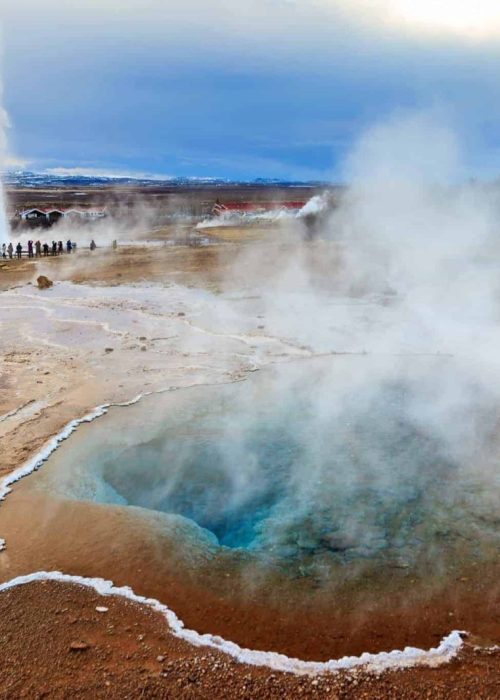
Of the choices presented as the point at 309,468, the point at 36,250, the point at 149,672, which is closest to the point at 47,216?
the point at 36,250

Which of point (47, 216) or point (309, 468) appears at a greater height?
point (47, 216)

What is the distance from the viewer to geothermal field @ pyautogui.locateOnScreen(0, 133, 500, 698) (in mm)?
3844

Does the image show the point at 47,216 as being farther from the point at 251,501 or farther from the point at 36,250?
the point at 251,501

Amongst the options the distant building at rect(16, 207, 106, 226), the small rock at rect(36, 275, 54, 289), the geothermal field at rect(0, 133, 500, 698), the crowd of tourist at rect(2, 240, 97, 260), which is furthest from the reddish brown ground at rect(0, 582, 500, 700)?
the distant building at rect(16, 207, 106, 226)

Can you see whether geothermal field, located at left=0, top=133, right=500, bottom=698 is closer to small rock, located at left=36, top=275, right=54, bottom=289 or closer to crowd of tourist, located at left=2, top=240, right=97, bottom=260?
small rock, located at left=36, top=275, right=54, bottom=289

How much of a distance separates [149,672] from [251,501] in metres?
2.36

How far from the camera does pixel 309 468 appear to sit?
21.2 ft

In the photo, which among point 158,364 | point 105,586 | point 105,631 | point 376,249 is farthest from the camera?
point 376,249

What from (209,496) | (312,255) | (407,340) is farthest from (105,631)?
(312,255)

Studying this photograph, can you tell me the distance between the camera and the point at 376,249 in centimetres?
2211

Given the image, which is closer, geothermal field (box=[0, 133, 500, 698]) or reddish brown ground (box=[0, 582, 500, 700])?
reddish brown ground (box=[0, 582, 500, 700])

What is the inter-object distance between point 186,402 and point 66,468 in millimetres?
2248

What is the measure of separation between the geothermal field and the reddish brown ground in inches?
0.5

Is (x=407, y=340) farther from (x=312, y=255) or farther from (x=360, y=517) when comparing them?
(x=312, y=255)
